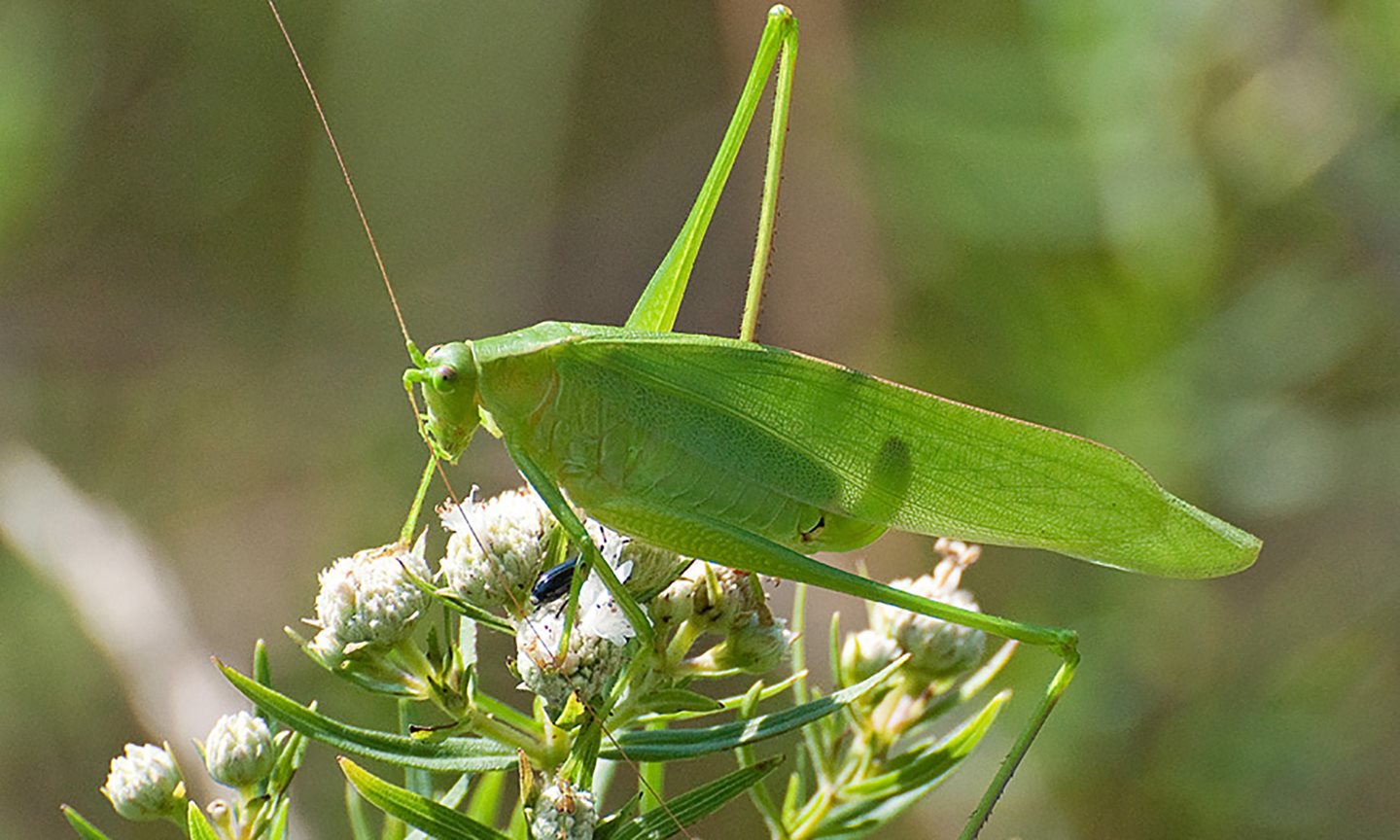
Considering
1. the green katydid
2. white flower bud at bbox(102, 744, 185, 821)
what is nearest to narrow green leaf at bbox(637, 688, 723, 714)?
the green katydid

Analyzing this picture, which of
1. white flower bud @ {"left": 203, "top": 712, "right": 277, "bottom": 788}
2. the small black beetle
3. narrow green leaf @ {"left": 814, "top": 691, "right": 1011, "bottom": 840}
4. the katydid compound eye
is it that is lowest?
narrow green leaf @ {"left": 814, "top": 691, "right": 1011, "bottom": 840}

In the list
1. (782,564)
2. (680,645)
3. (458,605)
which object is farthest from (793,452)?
(458,605)

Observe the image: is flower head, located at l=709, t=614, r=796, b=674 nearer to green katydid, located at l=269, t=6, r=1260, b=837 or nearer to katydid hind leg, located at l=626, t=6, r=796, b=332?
green katydid, located at l=269, t=6, r=1260, b=837

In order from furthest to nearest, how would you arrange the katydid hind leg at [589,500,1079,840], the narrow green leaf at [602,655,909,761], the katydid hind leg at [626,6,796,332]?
the katydid hind leg at [626,6,796,332] < the katydid hind leg at [589,500,1079,840] < the narrow green leaf at [602,655,909,761]

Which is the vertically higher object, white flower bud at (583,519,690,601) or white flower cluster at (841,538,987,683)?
white flower bud at (583,519,690,601)

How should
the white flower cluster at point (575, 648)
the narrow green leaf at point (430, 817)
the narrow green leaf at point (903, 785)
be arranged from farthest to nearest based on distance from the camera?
1. the narrow green leaf at point (903, 785)
2. the white flower cluster at point (575, 648)
3. the narrow green leaf at point (430, 817)

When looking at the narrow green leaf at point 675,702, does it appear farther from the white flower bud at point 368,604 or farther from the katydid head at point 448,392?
the katydid head at point 448,392

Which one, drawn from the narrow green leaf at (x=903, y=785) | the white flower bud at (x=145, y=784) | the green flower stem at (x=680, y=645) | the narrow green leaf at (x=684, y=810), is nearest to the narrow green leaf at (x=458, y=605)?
the green flower stem at (x=680, y=645)
